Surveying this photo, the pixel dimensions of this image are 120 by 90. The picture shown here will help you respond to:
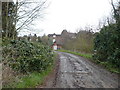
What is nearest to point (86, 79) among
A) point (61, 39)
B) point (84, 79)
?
point (84, 79)

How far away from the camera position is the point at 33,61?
6285 mm

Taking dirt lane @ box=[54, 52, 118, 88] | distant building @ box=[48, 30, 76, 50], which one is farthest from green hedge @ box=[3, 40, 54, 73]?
distant building @ box=[48, 30, 76, 50]

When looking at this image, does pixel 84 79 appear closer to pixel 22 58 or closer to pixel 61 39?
pixel 22 58

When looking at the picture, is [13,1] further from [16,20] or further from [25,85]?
[25,85]

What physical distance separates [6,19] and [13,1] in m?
1.99

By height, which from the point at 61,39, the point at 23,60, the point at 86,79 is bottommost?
the point at 86,79

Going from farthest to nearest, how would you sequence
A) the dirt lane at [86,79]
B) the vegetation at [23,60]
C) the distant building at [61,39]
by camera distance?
the distant building at [61,39]
the vegetation at [23,60]
the dirt lane at [86,79]

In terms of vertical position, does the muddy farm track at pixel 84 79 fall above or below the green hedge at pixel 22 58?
below

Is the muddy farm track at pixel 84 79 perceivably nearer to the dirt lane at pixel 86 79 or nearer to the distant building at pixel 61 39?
the dirt lane at pixel 86 79

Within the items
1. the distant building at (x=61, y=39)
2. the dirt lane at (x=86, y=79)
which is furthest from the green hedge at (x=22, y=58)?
the distant building at (x=61, y=39)

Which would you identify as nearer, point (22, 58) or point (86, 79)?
point (86, 79)

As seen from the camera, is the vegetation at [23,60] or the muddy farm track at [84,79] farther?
the vegetation at [23,60]

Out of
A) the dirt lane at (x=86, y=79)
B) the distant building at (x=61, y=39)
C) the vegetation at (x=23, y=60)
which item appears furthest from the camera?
the distant building at (x=61, y=39)

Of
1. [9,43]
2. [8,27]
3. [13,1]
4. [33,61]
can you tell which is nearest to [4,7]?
[13,1]
